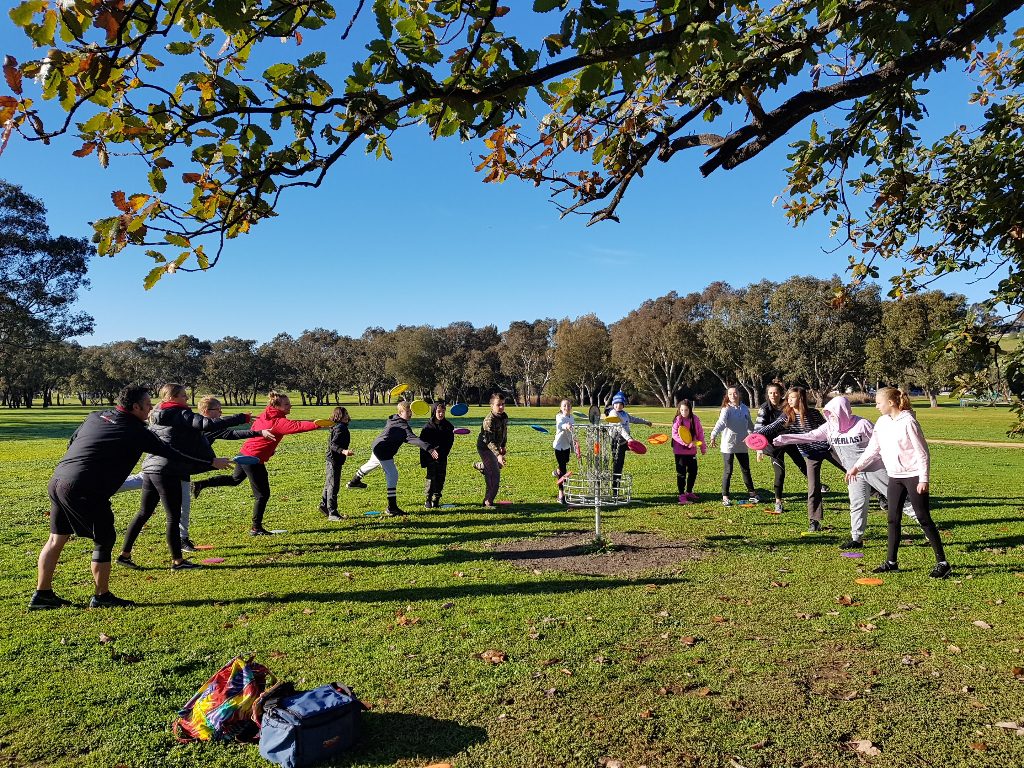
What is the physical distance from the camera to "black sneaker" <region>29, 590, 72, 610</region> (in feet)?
21.6

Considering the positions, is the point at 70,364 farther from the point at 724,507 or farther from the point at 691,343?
the point at 724,507

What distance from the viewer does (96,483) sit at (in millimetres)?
6336

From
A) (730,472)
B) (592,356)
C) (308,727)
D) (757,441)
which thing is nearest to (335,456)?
(757,441)

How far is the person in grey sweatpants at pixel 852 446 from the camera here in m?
8.75

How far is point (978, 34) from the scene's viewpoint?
4391 mm

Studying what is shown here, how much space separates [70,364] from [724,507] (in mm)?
100627

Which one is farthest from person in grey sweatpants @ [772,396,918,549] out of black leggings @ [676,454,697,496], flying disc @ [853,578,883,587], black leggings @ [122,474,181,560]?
black leggings @ [122,474,181,560]

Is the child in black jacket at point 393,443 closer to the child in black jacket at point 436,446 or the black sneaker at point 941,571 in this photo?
the child in black jacket at point 436,446

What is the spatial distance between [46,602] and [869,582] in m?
8.71

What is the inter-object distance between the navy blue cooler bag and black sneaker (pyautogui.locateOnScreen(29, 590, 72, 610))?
4.02 metres

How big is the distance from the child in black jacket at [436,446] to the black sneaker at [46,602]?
5965mm

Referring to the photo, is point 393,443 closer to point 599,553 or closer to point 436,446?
point 436,446

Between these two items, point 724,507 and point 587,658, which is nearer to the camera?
→ point 587,658

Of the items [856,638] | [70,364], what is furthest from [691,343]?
[70,364]
